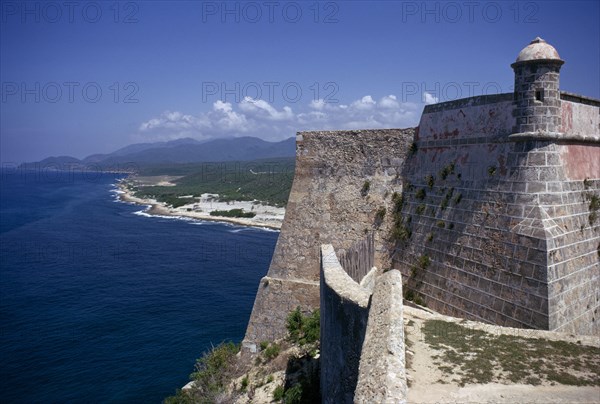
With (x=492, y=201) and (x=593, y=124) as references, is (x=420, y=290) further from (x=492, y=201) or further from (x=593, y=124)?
(x=593, y=124)

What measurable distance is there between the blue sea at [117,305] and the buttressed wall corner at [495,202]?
14.7 meters

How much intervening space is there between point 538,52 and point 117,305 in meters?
30.7

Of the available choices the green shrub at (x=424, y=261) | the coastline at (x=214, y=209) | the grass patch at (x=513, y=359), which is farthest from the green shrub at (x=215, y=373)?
the coastline at (x=214, y=209)

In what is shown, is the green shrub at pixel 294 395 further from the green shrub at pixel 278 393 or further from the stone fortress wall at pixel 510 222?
the stone fortress wall at pixel 510 222

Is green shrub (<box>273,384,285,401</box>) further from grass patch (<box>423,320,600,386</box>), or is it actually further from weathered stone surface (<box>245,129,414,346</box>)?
grass patch (<box>423,320,600,386</box>)

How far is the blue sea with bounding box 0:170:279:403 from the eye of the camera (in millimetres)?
22375

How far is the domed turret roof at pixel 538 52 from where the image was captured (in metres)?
8.27

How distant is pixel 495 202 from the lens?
361 inches

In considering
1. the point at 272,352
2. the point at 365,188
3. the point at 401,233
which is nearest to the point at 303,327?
the point at 272,352

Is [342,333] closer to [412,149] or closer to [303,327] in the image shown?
[303,327]

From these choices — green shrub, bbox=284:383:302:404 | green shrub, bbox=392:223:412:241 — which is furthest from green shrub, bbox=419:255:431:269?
green shrub, bbox=284:383:302:404

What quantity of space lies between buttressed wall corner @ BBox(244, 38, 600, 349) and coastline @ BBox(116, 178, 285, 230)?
46.3m

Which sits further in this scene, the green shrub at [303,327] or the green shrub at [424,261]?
the green shrub at [303,327]

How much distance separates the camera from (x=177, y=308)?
31.1 meters
